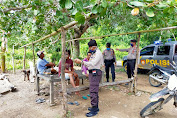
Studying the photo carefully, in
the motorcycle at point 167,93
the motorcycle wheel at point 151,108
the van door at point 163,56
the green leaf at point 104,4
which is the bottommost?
the motorcycle wheel at point 151,108

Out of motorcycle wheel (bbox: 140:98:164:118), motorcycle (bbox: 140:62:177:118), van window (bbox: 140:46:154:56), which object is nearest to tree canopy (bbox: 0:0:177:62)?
motorcycle (bbox: 140:62:177:118)

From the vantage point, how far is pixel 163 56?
641 centimetres

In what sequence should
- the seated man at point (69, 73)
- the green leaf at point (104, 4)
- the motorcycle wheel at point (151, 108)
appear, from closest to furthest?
the green leaf at point (104, 4), the motorcycle wheel at point (151, 108), the seated man at point (69, 73)

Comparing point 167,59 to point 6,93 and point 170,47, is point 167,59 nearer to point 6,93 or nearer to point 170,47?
point 170,47

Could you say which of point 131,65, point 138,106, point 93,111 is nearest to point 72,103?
point 93,111

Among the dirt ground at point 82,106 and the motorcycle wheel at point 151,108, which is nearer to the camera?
the motorcycle wheel at point 151,108

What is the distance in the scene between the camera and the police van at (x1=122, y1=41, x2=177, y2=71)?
609 centimetres

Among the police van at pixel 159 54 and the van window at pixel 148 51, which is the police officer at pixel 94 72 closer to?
the police van at pixel 159 54

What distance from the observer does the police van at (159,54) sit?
6.09m

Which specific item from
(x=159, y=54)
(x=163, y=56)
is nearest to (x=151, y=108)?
(x=163, y=56)

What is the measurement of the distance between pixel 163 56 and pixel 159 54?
256 millimetres

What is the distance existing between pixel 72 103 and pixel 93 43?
183cm

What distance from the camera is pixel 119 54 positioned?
17.3 meters

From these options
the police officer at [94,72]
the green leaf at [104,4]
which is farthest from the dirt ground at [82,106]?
the green leaf at [104,4]
